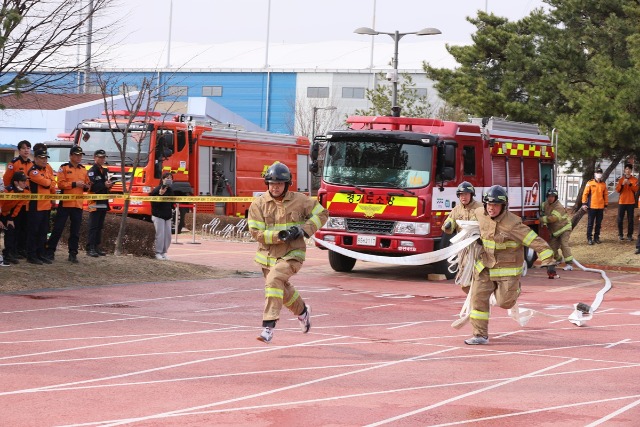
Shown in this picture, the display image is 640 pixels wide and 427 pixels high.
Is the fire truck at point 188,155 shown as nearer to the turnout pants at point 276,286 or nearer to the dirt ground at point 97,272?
the dirt ground at point 97,272

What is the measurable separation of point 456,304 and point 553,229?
7.26 metres

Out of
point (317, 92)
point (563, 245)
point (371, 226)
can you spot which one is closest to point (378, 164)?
point (371, 226)

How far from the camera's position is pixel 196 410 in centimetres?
800

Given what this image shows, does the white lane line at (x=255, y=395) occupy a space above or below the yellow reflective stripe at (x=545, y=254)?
below

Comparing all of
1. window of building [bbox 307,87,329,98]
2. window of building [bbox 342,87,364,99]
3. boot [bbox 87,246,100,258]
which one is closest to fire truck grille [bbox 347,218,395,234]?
boot [bbox 87,246,100,258]

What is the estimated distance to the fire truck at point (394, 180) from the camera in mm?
20156

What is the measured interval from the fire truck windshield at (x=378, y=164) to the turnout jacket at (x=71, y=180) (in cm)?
501

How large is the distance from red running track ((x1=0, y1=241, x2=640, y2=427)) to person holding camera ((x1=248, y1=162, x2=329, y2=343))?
513 mm

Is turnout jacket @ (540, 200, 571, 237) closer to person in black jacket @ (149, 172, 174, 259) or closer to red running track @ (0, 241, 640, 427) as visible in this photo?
red running track @ (0, 241, 640, 427)

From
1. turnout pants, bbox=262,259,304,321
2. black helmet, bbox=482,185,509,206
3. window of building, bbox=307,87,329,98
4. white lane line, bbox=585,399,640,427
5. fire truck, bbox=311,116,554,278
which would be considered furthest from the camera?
window of building, bbox=307,87,329,98

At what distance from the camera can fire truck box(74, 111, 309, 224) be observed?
28.6 metres

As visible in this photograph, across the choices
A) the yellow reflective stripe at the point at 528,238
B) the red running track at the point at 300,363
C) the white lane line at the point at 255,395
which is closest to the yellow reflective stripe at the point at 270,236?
the red running track at the point at 300,363

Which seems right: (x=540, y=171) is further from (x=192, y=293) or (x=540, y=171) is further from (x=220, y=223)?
(x=192, y=293)

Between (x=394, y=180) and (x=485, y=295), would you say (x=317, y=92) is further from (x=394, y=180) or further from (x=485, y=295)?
(x=485, y=295)
